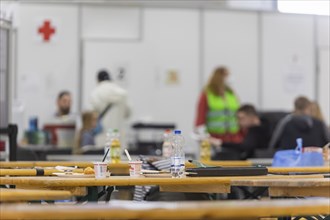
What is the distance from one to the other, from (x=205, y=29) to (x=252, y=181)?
7.93 metres

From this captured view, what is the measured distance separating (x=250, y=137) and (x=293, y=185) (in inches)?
239

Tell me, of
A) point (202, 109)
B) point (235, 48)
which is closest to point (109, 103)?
point (202, 109)

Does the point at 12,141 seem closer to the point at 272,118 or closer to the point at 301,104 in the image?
the point at 301,104

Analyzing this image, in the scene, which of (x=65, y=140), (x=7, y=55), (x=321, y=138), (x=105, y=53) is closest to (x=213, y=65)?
(x=105, y=53)

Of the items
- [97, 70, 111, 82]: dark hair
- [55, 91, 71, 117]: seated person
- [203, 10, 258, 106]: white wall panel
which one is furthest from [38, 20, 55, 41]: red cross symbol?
[203, 10, 258, 106]: white wall panel

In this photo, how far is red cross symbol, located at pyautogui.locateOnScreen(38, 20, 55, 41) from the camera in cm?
1061

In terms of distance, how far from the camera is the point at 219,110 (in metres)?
10.3

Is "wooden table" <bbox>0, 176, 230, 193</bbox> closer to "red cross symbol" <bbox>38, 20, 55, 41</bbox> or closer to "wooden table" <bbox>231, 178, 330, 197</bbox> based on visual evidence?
"wooden table" <bbox>231, 178, 330, 197</bbox>

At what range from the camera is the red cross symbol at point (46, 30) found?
10609 mm

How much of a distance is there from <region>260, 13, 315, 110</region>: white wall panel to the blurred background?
0.02 metres

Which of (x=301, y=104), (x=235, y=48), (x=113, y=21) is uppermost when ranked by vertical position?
(x=113, y=21)

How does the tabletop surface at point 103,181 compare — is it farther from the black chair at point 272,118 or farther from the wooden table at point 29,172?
the black chair at point 272,118

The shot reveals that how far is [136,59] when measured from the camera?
1078 centimetres

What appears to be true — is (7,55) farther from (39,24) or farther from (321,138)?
(39,24)
